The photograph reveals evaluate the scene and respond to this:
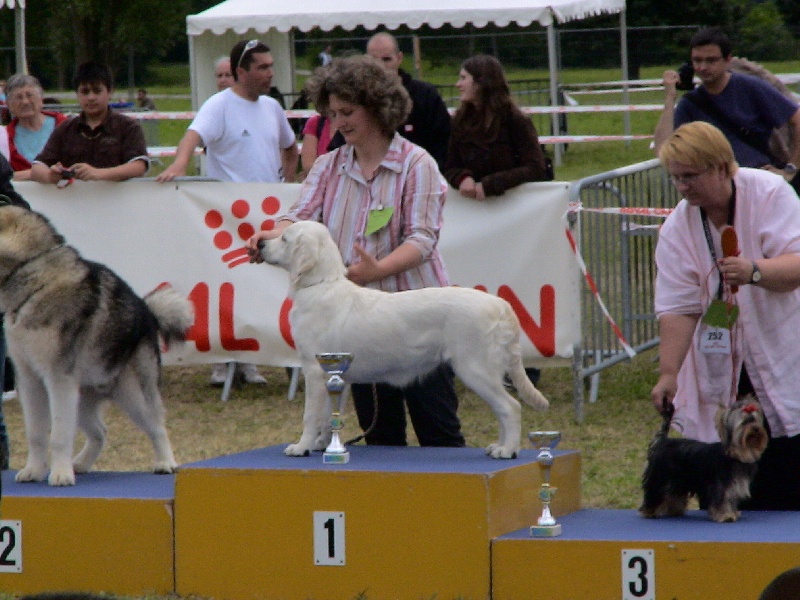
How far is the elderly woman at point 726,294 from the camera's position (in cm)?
382

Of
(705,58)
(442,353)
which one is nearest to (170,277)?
(705,58)

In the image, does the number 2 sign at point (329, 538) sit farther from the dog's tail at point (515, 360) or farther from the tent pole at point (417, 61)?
the tent pole at point (417, 61)

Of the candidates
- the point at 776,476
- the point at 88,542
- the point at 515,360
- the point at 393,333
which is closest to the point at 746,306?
the point at 776,476

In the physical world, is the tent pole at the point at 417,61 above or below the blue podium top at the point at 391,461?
above

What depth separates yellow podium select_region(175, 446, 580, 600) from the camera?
4.01m

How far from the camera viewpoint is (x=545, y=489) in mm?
4027

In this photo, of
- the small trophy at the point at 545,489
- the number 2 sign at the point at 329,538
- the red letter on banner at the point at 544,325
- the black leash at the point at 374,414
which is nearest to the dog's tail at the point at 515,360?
the small trophy at the point at 545,489

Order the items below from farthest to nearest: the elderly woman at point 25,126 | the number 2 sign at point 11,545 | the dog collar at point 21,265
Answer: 1. the elderly woman at point 25,126
2. the dog collar at point 21,265
3. the number 2 sign at point 11,545

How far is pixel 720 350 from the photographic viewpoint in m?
3.97

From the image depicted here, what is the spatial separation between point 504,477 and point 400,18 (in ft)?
44.1

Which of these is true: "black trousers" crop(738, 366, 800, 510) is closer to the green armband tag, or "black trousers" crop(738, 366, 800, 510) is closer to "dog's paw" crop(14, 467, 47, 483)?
the green armband tag

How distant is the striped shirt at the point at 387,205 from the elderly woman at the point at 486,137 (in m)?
2.96

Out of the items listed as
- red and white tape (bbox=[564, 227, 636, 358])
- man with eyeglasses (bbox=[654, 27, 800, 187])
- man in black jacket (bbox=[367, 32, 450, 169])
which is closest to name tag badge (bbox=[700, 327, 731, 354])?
red and white tape (bbox=[564, 227, 636, 358])

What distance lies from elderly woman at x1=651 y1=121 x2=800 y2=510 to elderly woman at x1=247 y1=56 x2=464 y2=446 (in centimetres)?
93
